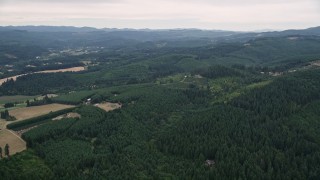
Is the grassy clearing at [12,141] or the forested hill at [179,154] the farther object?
→ the grassy clearing at [12,141]

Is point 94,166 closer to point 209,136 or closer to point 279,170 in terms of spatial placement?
point 209,136

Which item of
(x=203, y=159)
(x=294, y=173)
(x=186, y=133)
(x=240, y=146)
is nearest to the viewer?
(x=294, y=173)

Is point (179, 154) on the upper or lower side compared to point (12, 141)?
lower

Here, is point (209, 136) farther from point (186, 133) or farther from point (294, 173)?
point (294, 173)

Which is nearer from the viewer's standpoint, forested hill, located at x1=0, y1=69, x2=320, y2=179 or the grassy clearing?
forested hill, located at x1=0, y1=69, x2=320, y2=179

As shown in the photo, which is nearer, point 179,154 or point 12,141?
point 179,154

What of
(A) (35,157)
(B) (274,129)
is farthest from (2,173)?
(B) (274,129)

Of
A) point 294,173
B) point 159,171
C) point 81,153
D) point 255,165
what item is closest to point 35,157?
point 81,153

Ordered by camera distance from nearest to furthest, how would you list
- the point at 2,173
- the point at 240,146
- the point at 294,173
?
the point at 2,173 → the point at 294,173 → the point at 240,146

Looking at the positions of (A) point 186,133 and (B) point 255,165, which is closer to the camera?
(B) point 255,165
